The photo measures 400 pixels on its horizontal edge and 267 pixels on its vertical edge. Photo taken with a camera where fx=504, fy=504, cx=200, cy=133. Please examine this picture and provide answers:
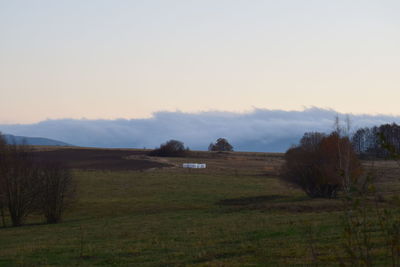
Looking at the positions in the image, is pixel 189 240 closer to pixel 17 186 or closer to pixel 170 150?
pixel 17 186

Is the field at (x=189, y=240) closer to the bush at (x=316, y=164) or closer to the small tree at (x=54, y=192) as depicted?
the small tree at (x=54, y=192)

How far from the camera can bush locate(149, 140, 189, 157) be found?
134 m

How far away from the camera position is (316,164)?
44.0m

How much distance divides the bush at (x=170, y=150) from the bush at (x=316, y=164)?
88.0 meters

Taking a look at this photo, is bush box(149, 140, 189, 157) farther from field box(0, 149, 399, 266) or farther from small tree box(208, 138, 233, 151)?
field box(0, 149, 399, 266)

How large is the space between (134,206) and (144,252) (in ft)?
94.1

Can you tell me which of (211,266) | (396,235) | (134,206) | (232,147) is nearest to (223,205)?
(134,206)

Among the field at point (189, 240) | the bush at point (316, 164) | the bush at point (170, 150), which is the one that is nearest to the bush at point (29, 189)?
the field at point (189, 240)

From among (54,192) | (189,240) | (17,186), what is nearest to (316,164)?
(54,192)

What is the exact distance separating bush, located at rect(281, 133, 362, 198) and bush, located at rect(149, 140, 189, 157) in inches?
3464

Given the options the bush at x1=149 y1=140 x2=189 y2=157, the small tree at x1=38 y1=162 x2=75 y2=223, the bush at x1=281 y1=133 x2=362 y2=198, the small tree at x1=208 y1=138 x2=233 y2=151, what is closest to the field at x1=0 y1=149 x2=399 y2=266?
the small tree at x1=38 y1=162 x2=75 y2=223

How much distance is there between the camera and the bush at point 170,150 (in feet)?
439

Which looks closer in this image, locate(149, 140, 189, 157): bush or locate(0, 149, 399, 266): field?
locate(0, 149, 399, 266): field

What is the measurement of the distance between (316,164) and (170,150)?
92769mm
